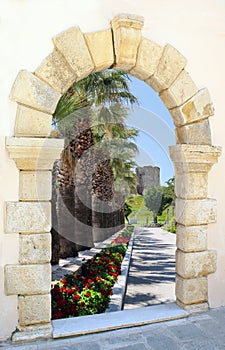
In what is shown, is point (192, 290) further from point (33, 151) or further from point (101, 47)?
point (101, 47)

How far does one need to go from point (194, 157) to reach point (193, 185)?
36 centimetres

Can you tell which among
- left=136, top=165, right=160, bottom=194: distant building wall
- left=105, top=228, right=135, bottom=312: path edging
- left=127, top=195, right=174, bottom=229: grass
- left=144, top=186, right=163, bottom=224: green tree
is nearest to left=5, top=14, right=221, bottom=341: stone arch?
left=105, top=228, right=135, bottom=312: path edging

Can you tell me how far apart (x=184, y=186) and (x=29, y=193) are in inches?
75.2

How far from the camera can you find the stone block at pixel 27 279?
3.35 m

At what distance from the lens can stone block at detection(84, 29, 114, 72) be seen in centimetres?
365

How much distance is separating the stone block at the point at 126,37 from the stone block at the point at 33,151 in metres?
1.27

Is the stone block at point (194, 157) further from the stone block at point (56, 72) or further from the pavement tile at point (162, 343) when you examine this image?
the pavement tile at point (162, 343)

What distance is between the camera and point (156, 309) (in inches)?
161

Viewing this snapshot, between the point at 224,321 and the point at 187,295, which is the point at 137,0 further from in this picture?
the point at 224,321

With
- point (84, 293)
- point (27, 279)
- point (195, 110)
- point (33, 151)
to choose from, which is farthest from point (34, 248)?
point (195, 110)

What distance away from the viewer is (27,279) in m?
3.40

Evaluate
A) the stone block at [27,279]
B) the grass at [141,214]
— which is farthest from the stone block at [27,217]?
the grass at [141,214]

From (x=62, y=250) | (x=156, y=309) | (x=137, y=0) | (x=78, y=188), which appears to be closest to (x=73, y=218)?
(x=62, y=250)

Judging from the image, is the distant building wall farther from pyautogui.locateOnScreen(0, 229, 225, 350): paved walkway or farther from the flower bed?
pyautogui.locateOnScreen(0, 229, 225, 350): paved walkway
